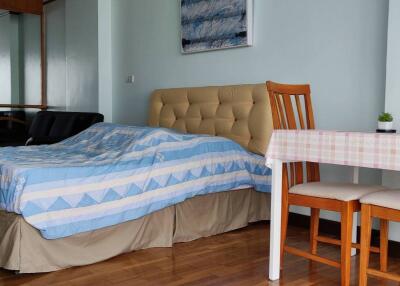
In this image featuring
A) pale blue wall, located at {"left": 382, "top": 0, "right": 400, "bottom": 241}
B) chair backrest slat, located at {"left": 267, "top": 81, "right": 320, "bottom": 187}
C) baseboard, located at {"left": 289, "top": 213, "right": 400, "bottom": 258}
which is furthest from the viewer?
baseboard, located at {"left": 289, "top": 213, "right": 400, "bottom": 258}

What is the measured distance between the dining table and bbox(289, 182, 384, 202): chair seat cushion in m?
0.12

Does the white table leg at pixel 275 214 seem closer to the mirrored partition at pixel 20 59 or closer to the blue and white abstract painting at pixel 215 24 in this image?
the blue and white abstract painting at pixel 215 24

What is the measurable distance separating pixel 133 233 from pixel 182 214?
397mm

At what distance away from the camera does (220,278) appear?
2.34 metres

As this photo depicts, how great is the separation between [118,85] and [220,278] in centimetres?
331

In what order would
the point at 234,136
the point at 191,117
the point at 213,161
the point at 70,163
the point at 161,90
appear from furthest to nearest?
the point at 161,90, the point at 191,117, the point at 234,136, the point at 213,161, the point at 70,163

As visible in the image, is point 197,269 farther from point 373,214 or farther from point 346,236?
point 373,214

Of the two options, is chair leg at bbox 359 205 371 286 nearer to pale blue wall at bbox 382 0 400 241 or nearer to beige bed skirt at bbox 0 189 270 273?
pale blue wall at bbox 382 0 400 241

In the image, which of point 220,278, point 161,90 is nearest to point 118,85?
point 161,90

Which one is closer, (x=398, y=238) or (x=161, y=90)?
(x=398, y=238)

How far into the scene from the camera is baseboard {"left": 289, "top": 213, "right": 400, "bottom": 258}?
110 inches

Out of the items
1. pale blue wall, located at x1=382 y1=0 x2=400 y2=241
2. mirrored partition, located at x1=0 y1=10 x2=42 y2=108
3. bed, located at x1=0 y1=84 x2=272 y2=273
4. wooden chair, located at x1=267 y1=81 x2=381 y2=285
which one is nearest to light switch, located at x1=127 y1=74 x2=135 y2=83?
bed, located at x1=0 y1=84 x2=272 y2=273

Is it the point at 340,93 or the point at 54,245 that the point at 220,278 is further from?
the point at 340,93

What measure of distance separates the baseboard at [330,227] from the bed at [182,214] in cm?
22
